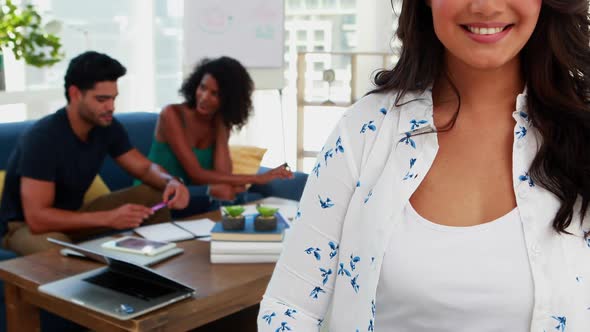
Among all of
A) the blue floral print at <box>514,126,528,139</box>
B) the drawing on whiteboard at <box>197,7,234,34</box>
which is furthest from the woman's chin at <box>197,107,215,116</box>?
the blue floral print at <box>514,126,528,139</box>

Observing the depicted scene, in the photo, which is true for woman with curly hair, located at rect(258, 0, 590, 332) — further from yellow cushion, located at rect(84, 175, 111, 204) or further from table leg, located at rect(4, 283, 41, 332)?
yellow cushion, located at rect(84, 175, 111, 204)

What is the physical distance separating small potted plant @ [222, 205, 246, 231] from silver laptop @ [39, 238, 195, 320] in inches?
14.5

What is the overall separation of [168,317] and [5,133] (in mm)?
1685

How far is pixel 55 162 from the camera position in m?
2.75

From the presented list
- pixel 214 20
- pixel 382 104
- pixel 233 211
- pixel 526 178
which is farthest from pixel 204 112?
pixel 526 178

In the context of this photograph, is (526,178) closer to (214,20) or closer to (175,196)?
(175,196)

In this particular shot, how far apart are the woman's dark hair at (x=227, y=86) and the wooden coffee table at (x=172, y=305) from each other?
1442mm

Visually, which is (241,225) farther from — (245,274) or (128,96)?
(128,96)

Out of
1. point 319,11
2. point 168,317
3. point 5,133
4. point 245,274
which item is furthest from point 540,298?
point 319,11

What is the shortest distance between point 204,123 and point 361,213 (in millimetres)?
2790

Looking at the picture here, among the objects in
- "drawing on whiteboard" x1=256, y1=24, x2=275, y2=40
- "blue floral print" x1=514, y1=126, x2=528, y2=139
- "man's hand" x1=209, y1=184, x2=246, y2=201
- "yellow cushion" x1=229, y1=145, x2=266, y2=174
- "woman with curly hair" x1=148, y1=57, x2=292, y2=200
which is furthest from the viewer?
"drawing on whiteboard" x1=256, y1=24, x2=275, y2=40

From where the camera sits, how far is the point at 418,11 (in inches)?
39.8

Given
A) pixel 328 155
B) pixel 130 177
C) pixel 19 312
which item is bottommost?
pixel 19 312

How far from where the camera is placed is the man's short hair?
9.52ft
